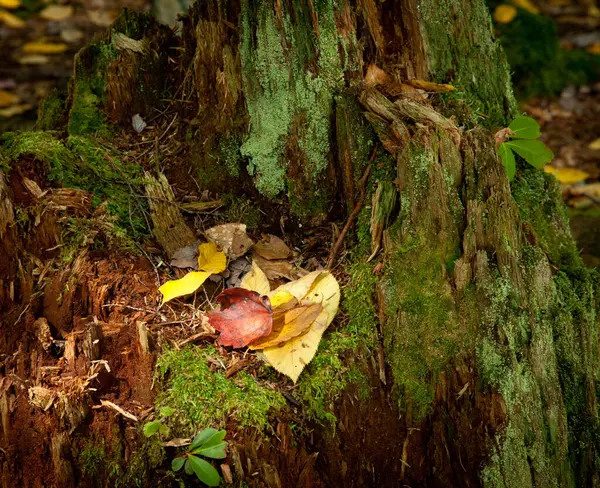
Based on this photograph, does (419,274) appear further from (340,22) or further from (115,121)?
(115,121)

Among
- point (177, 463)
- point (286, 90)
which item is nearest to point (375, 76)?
point (286, 90)

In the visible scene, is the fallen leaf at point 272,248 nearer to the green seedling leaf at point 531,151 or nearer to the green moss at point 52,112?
the green seedling leaf at point 531,151

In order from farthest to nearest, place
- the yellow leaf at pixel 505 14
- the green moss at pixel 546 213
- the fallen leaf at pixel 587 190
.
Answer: the yellow leaf at pixel 505 14 < the fallen leaf at pixel 587 190 < the green moss at pixel 546 213

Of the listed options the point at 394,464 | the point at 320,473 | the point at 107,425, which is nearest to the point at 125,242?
the point at 107,425

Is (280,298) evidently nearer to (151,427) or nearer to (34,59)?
(151,427)

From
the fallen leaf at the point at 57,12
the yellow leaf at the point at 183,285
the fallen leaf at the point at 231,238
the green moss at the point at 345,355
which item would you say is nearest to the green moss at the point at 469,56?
the green moss at the point at 345,355

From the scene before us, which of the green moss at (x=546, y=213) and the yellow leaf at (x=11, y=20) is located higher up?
the yellow leaf at (x=11, y=20)

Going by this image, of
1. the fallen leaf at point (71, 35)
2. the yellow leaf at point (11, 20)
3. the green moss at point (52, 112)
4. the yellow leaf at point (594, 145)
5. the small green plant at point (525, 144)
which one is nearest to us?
the small green plant at point (525, 144)

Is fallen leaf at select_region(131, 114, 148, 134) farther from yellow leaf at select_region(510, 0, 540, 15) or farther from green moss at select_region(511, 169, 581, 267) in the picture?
yellow leaf at select_region(510, 0, 540, 15)
